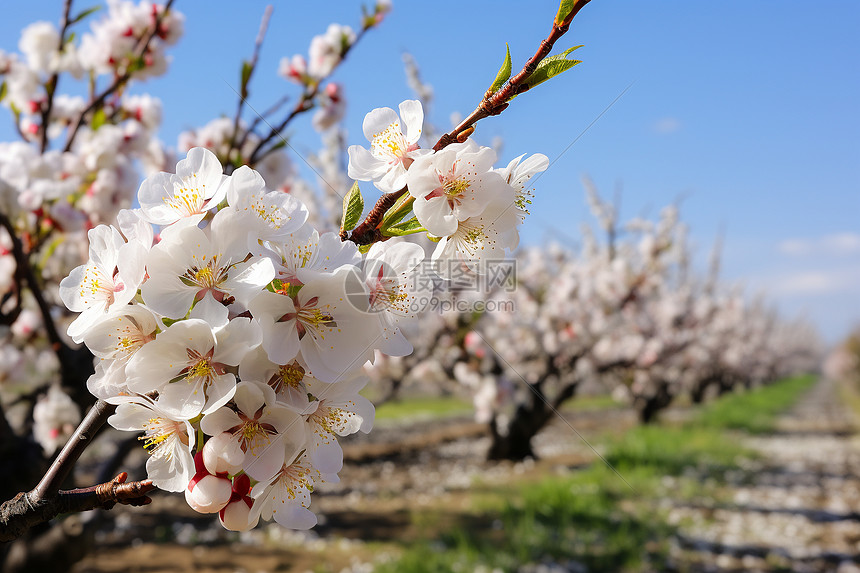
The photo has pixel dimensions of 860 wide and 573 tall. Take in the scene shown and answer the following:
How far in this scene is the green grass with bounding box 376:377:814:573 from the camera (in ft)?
12.6

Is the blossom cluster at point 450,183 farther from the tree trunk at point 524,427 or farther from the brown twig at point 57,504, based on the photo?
the tree trunk at point 524,427

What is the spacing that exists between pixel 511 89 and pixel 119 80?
2.49 meters

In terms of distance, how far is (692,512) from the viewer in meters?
5.57

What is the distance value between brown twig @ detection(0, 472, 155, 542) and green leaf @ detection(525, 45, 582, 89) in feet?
2.73

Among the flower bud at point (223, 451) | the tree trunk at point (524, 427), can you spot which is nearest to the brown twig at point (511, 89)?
the flower bud at point (223, 451)

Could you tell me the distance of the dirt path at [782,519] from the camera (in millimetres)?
4445

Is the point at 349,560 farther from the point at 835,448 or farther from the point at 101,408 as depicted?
the point at 835,448

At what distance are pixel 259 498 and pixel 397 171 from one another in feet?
1.78

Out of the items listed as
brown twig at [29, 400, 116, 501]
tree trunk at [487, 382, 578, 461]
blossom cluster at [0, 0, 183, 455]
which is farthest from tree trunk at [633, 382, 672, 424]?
brown twig at [29, 400, 116, 501]

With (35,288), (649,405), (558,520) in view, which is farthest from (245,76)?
(649,405)

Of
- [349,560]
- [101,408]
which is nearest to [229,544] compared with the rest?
[349,560]

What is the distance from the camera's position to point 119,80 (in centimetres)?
257

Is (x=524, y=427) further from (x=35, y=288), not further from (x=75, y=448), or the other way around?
(x=75, y=448)

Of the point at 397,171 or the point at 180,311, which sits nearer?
the point at 180,311
